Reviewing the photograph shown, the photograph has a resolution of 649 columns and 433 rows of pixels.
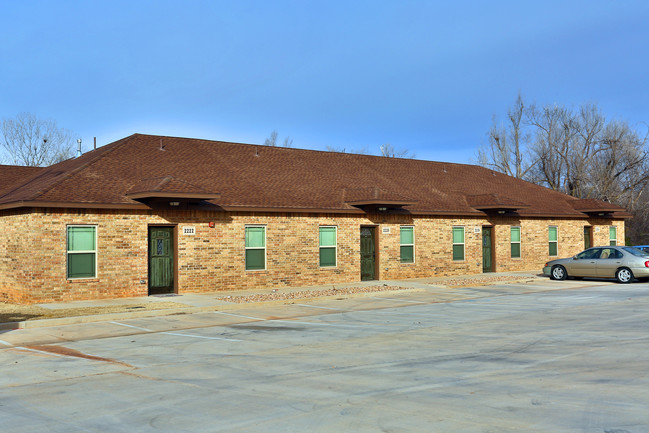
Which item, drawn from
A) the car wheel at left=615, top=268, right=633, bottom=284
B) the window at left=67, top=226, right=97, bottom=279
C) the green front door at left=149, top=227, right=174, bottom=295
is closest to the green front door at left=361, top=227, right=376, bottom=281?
the green front door at left=149, top=227, right=174, bottom=295

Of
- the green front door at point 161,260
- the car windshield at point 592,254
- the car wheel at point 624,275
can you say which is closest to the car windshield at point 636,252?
the car wheel at point 624,275

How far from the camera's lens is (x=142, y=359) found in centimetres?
965

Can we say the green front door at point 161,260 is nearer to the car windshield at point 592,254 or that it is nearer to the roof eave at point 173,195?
the roof eave at point 173,195

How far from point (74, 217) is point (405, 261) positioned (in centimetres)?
1313

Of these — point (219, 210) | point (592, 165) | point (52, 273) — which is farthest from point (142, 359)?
point (592, 165)

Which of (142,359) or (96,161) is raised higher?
(96,161)

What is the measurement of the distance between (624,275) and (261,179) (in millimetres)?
14250

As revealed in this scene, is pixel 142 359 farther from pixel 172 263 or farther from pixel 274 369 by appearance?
pixel 172 263

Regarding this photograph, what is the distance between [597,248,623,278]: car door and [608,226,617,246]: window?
11864mm

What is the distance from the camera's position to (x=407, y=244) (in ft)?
84.0

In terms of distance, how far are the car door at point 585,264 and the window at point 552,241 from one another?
6918 mm

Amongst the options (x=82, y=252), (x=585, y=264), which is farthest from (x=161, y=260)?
(x=585, y=264)

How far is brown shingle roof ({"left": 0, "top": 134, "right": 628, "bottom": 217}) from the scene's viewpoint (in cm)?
1933

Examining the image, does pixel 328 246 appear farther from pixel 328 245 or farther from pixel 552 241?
pixel 552 241
